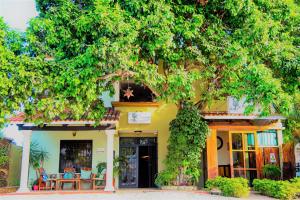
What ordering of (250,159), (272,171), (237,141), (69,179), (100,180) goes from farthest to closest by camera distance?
(237,141), (250,159), (100,180), (272,171), (69,179)

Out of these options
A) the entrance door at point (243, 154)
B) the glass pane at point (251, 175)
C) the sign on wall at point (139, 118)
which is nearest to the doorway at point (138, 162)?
the sign on wall at point (139, 118)

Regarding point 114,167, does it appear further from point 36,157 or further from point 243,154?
point 243,154

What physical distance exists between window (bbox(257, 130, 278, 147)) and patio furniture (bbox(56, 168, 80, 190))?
957 cm

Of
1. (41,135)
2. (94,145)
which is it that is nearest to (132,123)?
(94,145)

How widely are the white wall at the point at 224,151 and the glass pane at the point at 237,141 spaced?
4.23 ft

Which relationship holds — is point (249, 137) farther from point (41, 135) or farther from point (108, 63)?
point (41, 135)

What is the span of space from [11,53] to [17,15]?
3.90 m

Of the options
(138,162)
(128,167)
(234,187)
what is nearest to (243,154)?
(234,187)

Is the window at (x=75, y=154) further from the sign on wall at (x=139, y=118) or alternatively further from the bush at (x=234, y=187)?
the bush at (x=234, y=187)

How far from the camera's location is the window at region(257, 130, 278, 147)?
1712cm

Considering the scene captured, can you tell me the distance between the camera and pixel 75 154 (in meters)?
17.7

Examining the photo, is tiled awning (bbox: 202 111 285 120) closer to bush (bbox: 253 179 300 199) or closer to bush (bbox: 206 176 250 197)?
bush (bbox: 206 176 250 197)

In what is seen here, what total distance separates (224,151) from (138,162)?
16.2 ft

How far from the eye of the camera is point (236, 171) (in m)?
16.6
